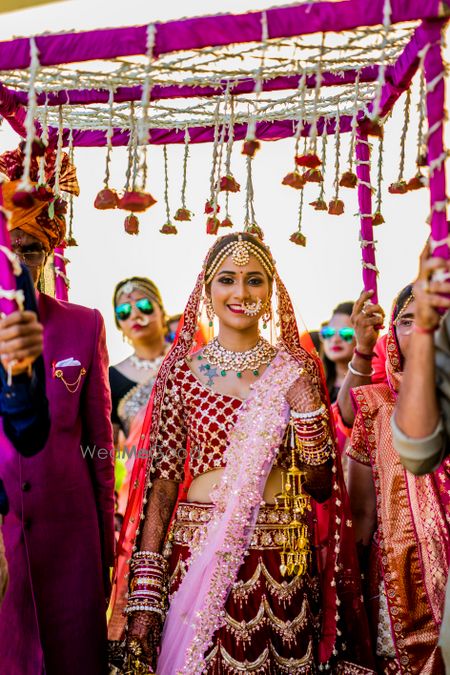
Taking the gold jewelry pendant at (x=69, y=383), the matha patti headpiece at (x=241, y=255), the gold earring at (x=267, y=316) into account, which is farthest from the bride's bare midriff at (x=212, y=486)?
the matha patti headpiece at (x=241, y=255)

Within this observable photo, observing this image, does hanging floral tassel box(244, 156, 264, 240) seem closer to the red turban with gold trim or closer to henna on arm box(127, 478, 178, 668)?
the red turban with gold trim

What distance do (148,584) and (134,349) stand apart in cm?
332

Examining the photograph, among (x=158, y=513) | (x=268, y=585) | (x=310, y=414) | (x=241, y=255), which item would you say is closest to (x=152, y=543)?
(x=158, y=513)

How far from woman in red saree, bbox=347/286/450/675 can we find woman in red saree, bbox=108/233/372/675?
0.54 feet

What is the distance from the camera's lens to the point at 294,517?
3.51 meters

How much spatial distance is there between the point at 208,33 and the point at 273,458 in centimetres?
166

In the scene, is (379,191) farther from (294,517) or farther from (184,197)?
(294,517)

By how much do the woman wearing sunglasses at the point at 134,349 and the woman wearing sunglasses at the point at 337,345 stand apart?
4.02 ft

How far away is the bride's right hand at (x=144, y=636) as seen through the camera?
3.28 meters

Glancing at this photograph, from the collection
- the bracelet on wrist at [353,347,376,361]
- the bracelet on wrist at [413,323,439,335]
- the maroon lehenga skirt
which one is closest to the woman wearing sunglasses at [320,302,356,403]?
the bracelet on wrist at [353,347,376,361]

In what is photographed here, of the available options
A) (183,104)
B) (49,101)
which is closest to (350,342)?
(183,104)

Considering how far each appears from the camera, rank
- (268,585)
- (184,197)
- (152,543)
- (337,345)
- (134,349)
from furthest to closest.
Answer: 1. (134,349)
2. (337,345)
3. (184,197)
4. (152,543)
5. (268,585)

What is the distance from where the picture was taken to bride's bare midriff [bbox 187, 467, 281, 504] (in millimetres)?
3539

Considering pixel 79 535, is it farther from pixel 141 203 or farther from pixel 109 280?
pixel 109 280
